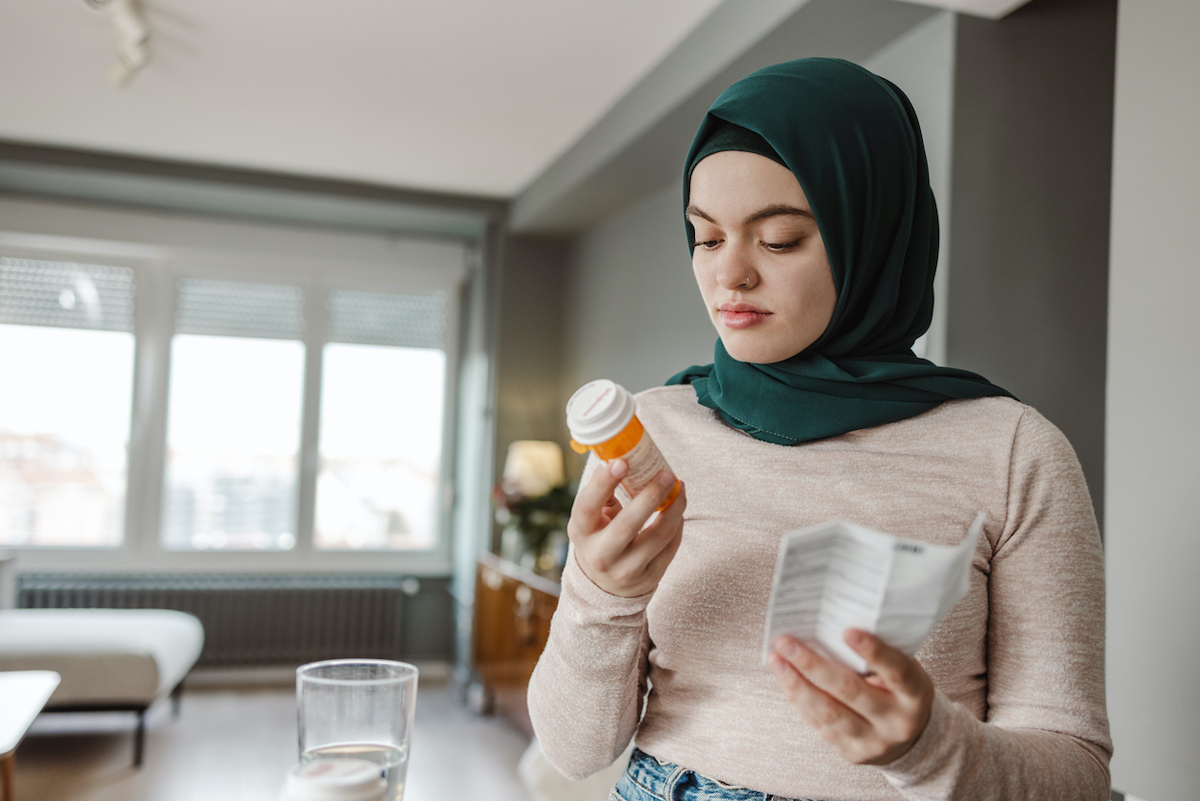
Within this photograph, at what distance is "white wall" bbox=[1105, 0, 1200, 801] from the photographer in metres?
1.34

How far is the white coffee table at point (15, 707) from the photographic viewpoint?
90.9 inches

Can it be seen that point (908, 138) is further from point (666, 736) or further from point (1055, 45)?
point (1055, 45)

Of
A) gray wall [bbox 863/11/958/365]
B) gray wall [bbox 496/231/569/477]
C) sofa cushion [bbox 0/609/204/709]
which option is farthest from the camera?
gray wall [bbox 496/231/569/477]

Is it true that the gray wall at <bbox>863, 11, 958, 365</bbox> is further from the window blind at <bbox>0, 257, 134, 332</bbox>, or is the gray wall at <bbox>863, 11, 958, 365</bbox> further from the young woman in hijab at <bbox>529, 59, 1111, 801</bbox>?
the window blind at <bbox>0, 257, 134, 332</bbox>

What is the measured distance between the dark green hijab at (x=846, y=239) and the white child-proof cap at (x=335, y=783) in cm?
45

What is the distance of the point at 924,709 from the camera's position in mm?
524

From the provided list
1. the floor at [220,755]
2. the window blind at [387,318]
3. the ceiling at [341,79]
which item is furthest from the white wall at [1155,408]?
the window blind at [387,318]

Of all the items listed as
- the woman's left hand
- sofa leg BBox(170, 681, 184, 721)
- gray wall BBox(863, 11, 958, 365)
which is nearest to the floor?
sofa leg BBox(170, 681, 184, 721)

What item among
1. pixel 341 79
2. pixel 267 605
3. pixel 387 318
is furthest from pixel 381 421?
pixel 341 79

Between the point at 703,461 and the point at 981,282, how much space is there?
4.66 feet

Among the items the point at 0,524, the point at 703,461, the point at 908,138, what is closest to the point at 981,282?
the point at 908,138

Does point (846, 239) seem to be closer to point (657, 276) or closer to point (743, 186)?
point (743, 186)

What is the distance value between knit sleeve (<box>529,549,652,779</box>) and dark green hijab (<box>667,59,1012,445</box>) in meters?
0.24

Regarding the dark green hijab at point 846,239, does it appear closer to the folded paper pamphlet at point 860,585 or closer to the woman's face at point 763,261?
the woman's face at point 763,261
